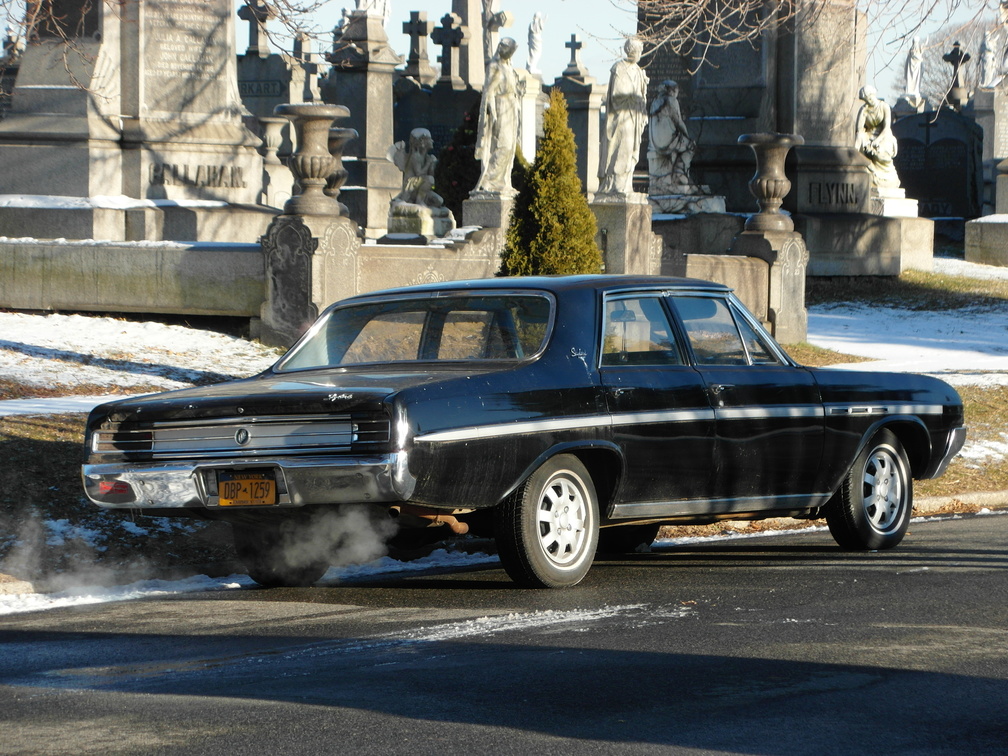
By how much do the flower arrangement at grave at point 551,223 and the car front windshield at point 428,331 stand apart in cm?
937

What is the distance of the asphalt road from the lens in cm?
498

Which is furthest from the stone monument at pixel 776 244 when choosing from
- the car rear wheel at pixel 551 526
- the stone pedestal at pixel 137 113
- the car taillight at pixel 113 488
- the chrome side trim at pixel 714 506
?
the car taillight at pixel 113 488

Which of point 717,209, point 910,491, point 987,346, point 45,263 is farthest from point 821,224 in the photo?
point 910,491

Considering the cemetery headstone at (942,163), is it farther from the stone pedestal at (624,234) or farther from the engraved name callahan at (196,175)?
the engraved name callahan at (196,175)

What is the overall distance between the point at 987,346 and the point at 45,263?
13.0 meters

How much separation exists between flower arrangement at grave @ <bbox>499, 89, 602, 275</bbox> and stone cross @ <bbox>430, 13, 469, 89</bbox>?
38623mm

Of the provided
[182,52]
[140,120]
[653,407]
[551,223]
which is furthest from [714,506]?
[182,52]

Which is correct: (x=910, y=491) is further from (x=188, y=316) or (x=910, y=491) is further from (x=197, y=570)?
(x=188, y=316)

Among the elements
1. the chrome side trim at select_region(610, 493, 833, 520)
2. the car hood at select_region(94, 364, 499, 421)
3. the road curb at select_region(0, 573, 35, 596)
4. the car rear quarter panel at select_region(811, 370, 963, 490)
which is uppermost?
the car hood at select_region(94, 364, 499, 421)

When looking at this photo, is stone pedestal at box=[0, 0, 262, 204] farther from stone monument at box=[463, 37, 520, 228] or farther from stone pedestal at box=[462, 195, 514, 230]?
stone pedestal at box=[462, 195, 514, 230]

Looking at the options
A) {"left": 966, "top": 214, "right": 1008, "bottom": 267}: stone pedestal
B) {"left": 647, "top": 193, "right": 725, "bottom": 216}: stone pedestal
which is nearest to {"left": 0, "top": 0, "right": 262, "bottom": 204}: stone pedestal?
{"left": 647, "top": 193, "right": 725, "bottom": 216}: stone pedestal

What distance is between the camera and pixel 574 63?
56.7m

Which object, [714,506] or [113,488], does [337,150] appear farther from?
[113,488]

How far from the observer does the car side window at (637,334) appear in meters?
8.12
